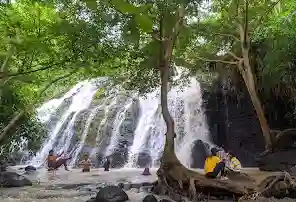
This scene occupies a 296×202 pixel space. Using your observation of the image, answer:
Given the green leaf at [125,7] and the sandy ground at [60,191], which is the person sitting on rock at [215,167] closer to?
the sandy ground at [60,191]

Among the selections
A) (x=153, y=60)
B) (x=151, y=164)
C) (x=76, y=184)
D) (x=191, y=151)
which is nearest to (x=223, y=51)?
(x=191, y=151)

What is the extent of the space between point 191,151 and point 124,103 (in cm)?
644

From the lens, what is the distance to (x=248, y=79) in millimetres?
14219

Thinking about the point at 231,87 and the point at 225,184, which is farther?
the point at 231,87

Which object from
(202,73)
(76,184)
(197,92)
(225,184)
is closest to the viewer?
(225,184)

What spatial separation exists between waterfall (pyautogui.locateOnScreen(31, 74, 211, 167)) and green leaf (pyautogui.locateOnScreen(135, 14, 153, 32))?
1488 centimetres

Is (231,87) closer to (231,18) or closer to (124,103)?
(231,18)

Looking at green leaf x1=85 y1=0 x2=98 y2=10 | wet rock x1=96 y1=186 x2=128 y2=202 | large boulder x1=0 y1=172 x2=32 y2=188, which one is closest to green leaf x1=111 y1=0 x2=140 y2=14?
green leaf x1=85 y1=0 x2=98 y2=10

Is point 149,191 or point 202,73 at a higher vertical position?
point 202,73

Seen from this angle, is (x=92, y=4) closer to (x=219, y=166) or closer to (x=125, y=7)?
(x=125, y=7)

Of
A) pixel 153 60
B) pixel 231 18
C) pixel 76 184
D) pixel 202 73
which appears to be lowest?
pixel 76 184

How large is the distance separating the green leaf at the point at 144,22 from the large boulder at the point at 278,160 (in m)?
12.0

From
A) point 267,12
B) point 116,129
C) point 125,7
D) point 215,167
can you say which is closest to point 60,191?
point 215,167

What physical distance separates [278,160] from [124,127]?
937cm
